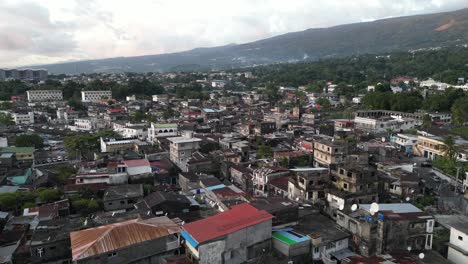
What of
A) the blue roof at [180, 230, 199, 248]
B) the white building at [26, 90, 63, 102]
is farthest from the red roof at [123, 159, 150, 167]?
the white building at [26, 90, 63, 102]

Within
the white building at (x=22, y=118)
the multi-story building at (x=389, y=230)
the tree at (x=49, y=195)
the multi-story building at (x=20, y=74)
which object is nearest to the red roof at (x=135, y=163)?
the tree at (x=49, y=195)

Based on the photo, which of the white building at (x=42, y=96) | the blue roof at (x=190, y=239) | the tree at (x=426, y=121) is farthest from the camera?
the white building at (x=42, y=96)

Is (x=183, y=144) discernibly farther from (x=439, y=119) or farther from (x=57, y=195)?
(x=439, y=119)

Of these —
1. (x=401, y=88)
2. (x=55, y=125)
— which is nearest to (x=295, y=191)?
(x=55, y=125)

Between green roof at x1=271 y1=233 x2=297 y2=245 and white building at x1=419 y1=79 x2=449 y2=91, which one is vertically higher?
white building at x1=419 y1=79 x2=449 y2=91

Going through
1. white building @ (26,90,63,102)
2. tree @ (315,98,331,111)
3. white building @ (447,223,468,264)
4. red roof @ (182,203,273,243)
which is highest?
white building @ (26,90,63,102)

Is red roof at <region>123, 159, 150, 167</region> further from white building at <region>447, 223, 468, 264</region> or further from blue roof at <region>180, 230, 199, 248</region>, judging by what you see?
white building at <region>447, 223, 468, 264</region>

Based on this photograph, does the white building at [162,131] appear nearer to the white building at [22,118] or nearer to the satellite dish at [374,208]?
the white building at [22,118]

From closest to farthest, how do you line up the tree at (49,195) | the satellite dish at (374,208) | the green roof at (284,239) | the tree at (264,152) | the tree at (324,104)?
1. the green roof at (284,239)
2. the satellite dish at (374,208)
3. the tree at (49,195)
4. the tree at (264,152)
5. the tree at (324,104)
